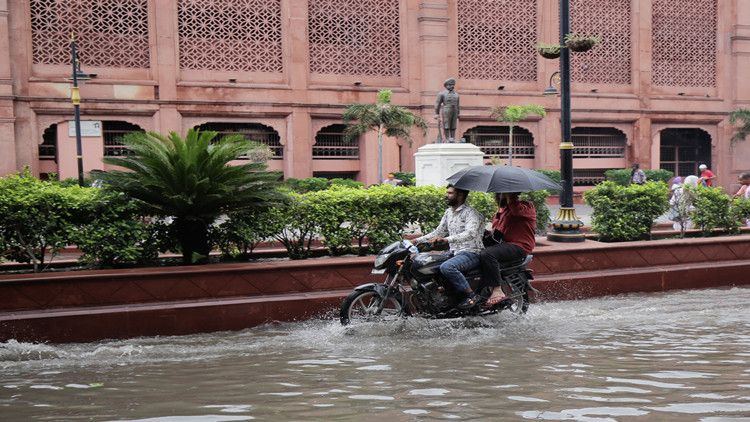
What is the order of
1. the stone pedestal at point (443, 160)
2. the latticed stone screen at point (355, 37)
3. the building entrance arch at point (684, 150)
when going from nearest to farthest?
the stone pedestal at point (443, 160)
the latticed stone screen at point (355, 37)
the building entrance arch at point (684, 150)

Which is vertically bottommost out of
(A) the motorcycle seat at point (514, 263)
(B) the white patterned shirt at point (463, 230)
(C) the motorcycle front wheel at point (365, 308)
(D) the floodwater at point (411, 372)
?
(D) the floodwater at point (411, 372)

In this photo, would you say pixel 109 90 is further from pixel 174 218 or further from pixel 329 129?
pixel 174 218

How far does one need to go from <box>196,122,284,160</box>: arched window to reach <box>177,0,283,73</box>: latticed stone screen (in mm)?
2275

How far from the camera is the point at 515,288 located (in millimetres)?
Answer: 6723

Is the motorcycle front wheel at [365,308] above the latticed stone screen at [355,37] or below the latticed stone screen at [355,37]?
below

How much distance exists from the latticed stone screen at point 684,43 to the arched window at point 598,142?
10.5 ft

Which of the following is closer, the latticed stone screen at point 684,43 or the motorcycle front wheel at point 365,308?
the motorcycle front wheel at point 365,308

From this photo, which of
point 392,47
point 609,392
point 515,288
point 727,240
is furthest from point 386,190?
point 392,47

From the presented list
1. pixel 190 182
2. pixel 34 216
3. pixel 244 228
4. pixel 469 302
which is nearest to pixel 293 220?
pixel 244 228

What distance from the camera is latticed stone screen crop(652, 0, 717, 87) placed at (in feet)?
101

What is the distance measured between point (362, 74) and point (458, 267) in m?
21.8

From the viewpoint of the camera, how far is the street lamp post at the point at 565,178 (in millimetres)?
8867

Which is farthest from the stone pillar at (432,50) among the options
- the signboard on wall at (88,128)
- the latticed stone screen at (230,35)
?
the signboard on wall at (88,128)

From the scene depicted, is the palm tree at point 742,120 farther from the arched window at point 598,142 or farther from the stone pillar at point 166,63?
the stone pillar at point 166,63
